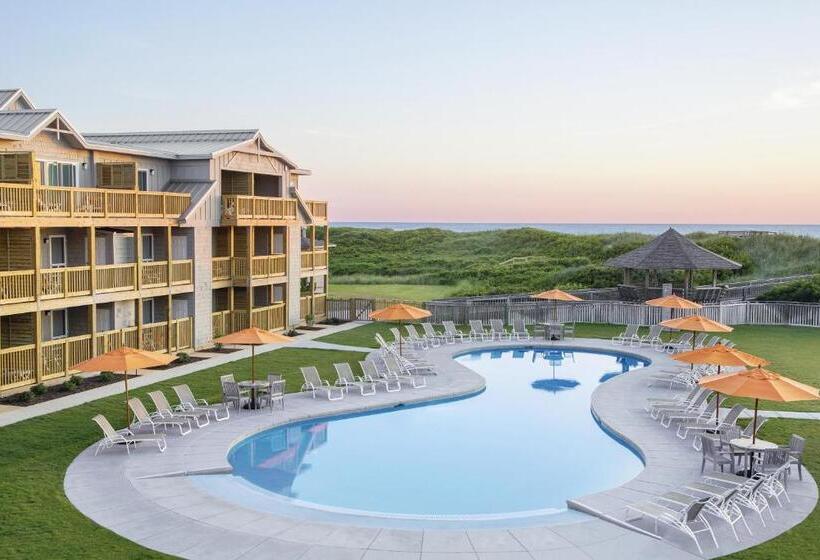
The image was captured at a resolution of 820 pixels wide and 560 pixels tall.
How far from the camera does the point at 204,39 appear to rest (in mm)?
37281

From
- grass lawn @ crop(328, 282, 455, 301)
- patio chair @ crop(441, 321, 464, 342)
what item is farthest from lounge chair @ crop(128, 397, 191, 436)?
grass lawn @ crop(328, 282, 455, 301)

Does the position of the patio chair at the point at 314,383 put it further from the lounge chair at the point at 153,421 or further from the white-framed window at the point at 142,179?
the white-framed window at the point at 142,179

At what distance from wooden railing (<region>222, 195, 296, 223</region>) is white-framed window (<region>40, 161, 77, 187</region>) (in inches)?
255

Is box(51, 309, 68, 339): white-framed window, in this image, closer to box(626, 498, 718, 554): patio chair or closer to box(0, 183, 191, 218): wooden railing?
box(0, 183, 191, 218): wooden railing

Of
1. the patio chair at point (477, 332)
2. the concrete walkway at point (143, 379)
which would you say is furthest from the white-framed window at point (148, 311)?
the patio chair at point (477, 332)

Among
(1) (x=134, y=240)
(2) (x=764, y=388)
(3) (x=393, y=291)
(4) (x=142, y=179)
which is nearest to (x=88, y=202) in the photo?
(1) (x=134, y=240)

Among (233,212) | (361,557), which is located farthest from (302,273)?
(361,557)

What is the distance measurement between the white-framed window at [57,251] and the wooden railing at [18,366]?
402 centimetres

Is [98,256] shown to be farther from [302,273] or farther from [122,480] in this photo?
[122,480]

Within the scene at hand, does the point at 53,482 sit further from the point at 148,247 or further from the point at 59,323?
the point at 148,247

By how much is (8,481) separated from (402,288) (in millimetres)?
51099

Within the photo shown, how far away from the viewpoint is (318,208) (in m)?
40.3

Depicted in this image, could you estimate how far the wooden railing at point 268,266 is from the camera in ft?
106

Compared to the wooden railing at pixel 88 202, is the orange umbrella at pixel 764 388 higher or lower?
lower
